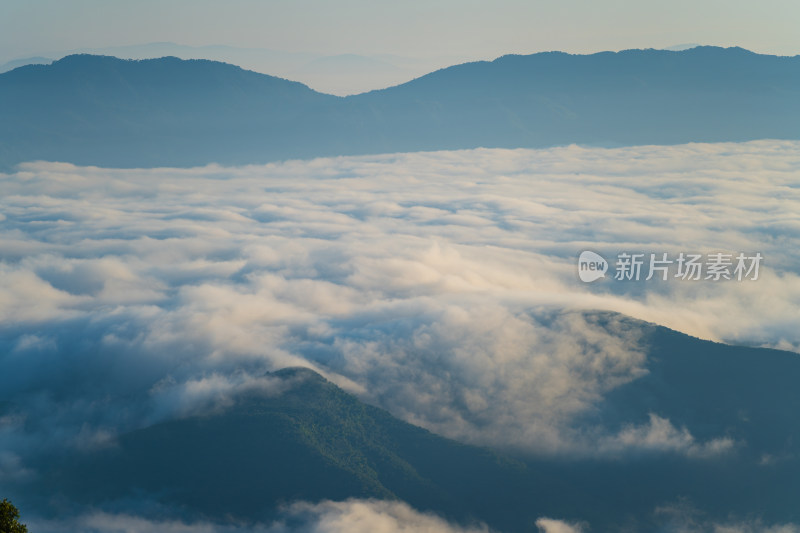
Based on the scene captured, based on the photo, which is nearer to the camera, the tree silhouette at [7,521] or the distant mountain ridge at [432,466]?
the tree silhouette at [7,521]

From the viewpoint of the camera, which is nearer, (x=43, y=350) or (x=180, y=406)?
(x=180, y=406)

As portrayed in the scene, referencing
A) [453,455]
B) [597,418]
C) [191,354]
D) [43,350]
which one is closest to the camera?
[453,455]

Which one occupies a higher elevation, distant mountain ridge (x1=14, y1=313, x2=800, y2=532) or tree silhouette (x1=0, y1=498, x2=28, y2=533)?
tree silhouette (x1=0, y1=498, x2=28, y2=533)

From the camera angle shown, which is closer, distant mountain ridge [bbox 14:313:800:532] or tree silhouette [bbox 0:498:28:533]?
tree silhouette [bbox 0:498:28:533]

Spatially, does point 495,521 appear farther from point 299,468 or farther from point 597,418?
point 597,418

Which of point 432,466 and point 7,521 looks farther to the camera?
point 432,466

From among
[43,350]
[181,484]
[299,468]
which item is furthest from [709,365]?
[43,350]

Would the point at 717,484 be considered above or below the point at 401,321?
below

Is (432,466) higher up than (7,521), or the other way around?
(7,521)

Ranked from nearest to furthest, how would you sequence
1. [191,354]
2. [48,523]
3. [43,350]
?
1. [48,523]
2. [191,354]
3. [43,350]

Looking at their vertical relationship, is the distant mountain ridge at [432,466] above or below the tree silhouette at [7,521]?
below

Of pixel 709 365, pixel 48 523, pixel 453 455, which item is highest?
pixel 709 365
